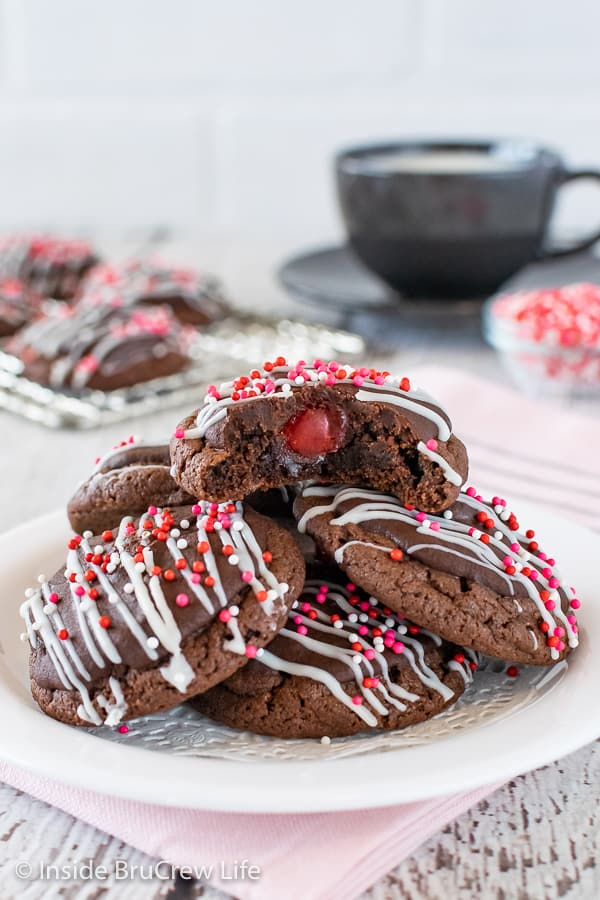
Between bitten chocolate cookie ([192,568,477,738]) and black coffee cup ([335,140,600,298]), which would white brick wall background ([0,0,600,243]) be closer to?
black coffee cup ([335,140,600,298])

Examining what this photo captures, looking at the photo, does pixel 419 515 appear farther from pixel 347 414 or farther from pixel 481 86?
pixel 481 86

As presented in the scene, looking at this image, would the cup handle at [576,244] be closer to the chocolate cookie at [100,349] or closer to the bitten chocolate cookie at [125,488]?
the chocolate cookie at [100,349]

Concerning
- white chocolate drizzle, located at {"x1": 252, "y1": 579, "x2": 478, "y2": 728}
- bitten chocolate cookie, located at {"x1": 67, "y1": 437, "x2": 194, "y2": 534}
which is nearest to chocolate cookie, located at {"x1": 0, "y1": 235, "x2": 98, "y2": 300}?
bitten chocolate cookie, located at {"x1": 67, "y1": 437, "x2": 194, "y2": 534}

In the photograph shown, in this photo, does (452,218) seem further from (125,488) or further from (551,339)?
(125,488)

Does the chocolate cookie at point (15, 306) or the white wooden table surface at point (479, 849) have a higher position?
the white wooden table surface at point (479, 849)

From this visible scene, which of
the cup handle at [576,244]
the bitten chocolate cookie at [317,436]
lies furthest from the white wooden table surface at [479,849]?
the cup handle at [576,244]

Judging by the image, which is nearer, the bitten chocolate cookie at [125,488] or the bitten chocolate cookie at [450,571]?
the bitten chocolate cookie at [450,571]

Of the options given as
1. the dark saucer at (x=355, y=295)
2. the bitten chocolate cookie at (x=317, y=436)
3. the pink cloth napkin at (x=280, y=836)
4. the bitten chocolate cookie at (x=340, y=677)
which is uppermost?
the bitten chocolate cookie at (x=317, y=436)
